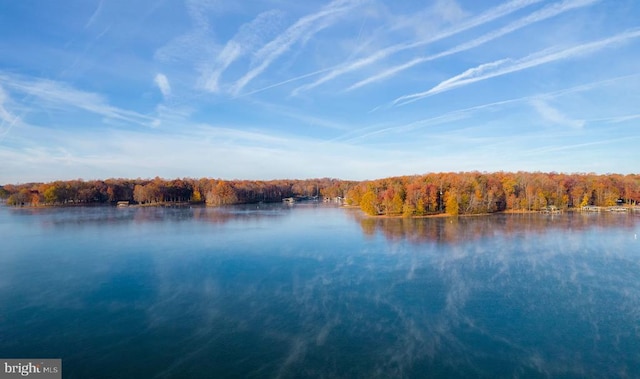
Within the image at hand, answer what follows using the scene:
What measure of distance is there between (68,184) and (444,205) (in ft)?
206

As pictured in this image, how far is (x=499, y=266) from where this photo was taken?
16.6 meters

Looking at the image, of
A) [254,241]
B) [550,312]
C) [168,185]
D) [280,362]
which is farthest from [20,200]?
[550,312]

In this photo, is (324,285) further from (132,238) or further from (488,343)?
(132,238)

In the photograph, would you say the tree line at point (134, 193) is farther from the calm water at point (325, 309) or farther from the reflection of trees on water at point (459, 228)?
the calm water at point (325, 309)

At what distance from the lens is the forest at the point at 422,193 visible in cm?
4119

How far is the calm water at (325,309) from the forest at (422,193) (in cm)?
1905

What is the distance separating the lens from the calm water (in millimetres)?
8227

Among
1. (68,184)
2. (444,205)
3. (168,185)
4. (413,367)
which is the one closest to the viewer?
(413,367)

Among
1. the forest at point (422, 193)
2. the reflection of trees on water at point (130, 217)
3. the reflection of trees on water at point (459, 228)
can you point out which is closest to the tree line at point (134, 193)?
the forest at point (422, 193)

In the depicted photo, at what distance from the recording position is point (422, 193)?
133ft

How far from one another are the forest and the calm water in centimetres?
1905

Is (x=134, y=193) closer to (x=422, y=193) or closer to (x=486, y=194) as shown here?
(x=422, y=193)

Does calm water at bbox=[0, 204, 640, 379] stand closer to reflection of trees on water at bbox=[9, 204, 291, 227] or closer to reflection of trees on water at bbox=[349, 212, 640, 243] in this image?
reflection of trees on water at bbox=[349, 212, 640, 243]

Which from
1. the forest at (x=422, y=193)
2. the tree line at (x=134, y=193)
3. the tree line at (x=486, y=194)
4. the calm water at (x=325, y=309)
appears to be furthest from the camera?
the tree line at (x=134, y=193)
